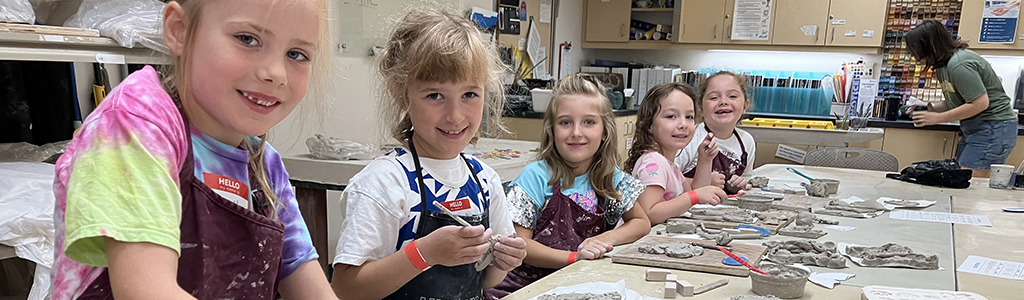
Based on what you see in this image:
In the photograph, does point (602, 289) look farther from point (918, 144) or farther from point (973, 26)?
point (973, 26)

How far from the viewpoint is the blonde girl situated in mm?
2389

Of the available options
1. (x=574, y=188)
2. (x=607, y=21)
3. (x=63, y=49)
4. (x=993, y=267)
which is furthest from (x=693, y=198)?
(x=607, y=21)

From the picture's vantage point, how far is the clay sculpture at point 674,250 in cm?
165

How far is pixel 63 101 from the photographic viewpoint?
7.30ft

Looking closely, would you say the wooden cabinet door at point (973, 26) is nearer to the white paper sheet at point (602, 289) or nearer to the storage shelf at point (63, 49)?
the white paper sheet at point (602, 289)

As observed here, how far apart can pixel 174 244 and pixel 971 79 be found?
4770 mm

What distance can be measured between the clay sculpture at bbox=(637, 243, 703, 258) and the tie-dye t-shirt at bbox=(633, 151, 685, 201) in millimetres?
652

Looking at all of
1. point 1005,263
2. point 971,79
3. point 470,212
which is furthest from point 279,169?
point 971,79

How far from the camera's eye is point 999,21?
16.4ft

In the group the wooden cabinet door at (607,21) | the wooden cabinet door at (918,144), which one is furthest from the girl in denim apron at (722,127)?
the wooden cabinet door at (607,21)

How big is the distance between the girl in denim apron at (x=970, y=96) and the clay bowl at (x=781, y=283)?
11.7 ft

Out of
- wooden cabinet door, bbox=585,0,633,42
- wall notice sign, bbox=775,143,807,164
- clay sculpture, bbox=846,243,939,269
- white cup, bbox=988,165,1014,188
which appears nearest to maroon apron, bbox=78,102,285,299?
clay sculpture, bbox=846,243,939,269

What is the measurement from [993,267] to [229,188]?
1.82 meters

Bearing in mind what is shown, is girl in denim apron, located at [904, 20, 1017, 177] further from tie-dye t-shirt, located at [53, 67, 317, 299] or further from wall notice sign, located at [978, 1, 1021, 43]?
tie-dye t-shirt, located at [53, 67, 317, 299]
